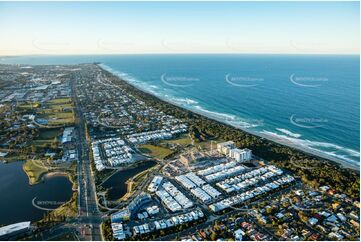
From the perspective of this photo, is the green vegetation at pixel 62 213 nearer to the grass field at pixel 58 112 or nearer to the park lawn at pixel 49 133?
the park lawn at pixel 49 133

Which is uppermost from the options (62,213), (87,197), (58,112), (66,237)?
(58,112)

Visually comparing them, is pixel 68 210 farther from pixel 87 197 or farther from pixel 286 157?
pixel 286 157

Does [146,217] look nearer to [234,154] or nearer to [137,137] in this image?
[234,154]

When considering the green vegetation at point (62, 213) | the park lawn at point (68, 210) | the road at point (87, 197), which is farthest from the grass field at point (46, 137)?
the green vegetation at point (62, 213)

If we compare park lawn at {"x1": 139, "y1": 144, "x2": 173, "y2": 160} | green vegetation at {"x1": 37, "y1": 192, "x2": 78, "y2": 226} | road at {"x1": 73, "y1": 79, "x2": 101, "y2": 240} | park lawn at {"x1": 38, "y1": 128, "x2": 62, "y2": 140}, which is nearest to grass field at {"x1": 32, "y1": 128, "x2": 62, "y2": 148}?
park lawn at {"x1": 38, "y1": 128, "x2": 62, "y2": 140}

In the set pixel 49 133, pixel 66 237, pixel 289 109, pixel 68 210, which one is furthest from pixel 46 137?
pixel 289 109

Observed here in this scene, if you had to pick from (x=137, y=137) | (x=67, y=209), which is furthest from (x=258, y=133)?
(x=67, y=209)

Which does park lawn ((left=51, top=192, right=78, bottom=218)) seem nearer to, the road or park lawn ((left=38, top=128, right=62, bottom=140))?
the road
